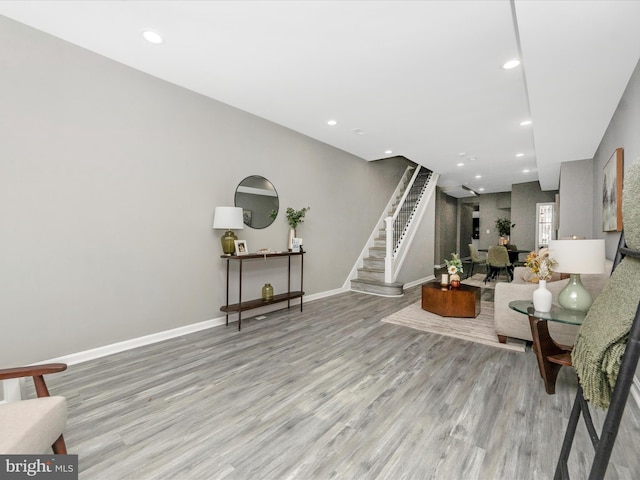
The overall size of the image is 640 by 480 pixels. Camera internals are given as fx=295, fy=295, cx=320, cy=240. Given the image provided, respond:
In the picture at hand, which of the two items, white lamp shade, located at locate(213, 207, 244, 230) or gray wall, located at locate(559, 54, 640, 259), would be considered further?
white lamp shade, located at locate(213, 207, 244, 230)

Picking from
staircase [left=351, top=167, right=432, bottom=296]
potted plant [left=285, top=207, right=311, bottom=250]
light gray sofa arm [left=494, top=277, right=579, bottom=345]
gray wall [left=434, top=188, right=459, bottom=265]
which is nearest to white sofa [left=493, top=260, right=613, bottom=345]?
light gray sofa arm [left=494, top=277, right=579, bottom=345]

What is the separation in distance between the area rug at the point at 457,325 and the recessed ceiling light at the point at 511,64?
2918 millimetres

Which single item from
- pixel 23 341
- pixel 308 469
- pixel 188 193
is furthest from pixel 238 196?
pixel 308 469

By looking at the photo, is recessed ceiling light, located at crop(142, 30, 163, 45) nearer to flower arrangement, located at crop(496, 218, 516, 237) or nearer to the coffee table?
the coffee table

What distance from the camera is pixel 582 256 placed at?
2146mm

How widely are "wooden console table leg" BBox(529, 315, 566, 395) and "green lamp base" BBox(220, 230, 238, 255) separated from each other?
324 cm

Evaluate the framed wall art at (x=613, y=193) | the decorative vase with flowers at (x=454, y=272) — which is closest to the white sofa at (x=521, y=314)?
the framed wall art at (x=613, y=193)

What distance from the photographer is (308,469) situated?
1.58 m

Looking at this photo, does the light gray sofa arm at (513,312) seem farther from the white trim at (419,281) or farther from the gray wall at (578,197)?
the white trim at (419,281)

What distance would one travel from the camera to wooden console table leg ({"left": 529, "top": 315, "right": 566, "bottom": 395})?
2.31m

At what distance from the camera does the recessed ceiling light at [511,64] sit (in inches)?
111

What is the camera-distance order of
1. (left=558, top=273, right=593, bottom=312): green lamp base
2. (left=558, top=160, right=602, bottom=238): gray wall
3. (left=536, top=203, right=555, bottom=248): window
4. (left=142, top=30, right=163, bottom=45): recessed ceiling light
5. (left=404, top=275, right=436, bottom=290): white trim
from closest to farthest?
(left=558, top=273, right=593, bottom=312): green lamp base → (left=142, top=30, right=163, bottom=45): recessed ceiling light → (left=558, top=160, right=602, bottom=238): gray wall → (left=404, top=275, right=436, bottom=290): white trim → (left=536, top=203, right=555, bottom=248): window

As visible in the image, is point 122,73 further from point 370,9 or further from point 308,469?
point 308,469

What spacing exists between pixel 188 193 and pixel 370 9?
2.66 m
